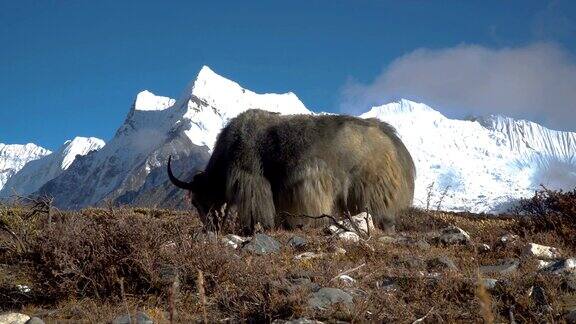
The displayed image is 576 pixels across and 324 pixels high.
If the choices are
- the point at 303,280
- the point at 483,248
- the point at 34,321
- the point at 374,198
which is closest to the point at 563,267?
the point at 483,248

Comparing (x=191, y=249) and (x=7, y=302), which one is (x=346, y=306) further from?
(x=7, y=302)

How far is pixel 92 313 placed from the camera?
483cm

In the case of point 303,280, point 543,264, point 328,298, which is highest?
point 543,264

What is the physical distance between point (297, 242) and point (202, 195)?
2945 mm

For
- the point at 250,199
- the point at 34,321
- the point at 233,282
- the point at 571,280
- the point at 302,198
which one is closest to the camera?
the point at 34,321

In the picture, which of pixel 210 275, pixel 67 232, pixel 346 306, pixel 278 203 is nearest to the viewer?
pixel 346 306

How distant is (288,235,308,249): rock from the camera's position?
7270 millimetres

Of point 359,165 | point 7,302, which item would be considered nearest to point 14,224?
point 7,302

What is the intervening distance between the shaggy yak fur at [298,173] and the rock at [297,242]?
1778 mm

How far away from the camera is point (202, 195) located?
A: 9992 mm

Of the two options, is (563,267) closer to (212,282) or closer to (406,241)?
(406,241)

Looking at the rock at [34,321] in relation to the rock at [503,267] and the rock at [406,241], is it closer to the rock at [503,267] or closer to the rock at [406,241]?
the rock at [503,267]

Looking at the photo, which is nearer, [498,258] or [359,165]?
[498,258]

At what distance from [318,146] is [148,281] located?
5.28 meters
